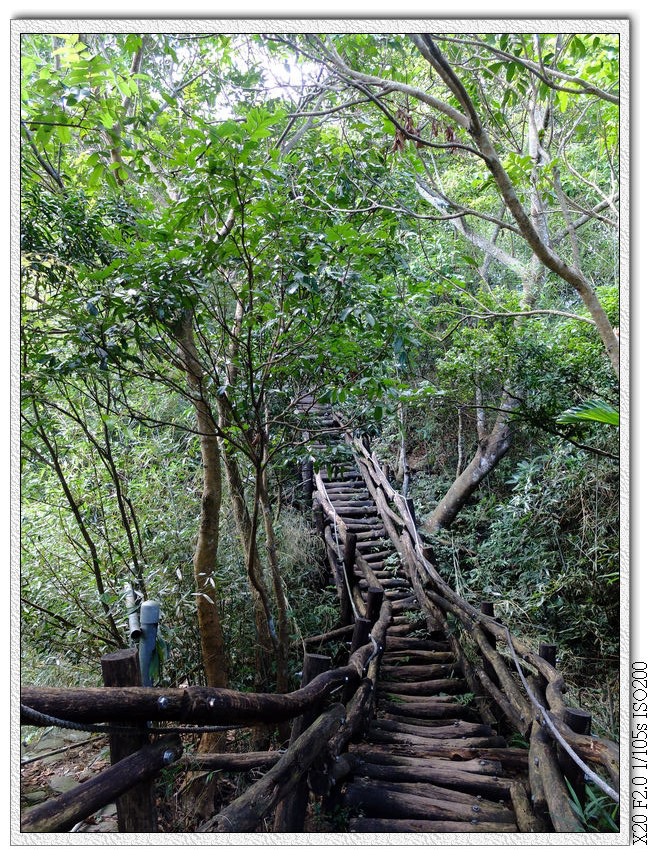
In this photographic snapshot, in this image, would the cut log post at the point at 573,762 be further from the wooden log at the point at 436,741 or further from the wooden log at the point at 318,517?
the wooden log at the point at 318,517

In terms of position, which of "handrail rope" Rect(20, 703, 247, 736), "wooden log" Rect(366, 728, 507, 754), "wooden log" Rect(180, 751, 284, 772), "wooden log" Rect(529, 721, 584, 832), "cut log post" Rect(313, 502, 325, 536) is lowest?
"wooden log" Rect(366, 728, 507, 754)

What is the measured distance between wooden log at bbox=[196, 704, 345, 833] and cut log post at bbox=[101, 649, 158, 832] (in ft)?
0.61

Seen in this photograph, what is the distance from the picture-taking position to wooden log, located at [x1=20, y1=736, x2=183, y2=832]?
1116mm

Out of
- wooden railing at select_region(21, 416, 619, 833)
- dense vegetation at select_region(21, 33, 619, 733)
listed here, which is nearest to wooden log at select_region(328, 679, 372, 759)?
wooden railing at select_region(21, 416, 619, 833)

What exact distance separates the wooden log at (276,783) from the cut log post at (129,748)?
0.61 ft

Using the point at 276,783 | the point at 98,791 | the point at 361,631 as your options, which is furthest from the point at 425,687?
the point at 98,791

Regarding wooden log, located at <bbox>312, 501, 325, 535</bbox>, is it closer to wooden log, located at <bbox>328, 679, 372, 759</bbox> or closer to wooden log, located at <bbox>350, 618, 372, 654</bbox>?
wooden log, located at <bbox>350, 618, 372, 654</bbox>

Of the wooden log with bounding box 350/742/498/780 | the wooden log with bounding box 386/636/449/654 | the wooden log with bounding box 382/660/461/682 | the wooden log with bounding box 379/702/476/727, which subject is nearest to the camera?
the wooden log with bounding box 350/742/498/780

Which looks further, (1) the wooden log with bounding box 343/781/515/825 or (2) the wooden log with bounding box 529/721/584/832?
(1) the wooden log with bounding box 343/781/515/825

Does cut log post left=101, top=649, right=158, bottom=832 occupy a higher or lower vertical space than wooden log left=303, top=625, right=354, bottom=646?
higher

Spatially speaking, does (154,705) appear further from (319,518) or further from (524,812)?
(319,518)

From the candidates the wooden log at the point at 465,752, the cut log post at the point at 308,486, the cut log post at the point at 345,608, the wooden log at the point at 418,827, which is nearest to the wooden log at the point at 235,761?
the wooden log at the point at 418,827
